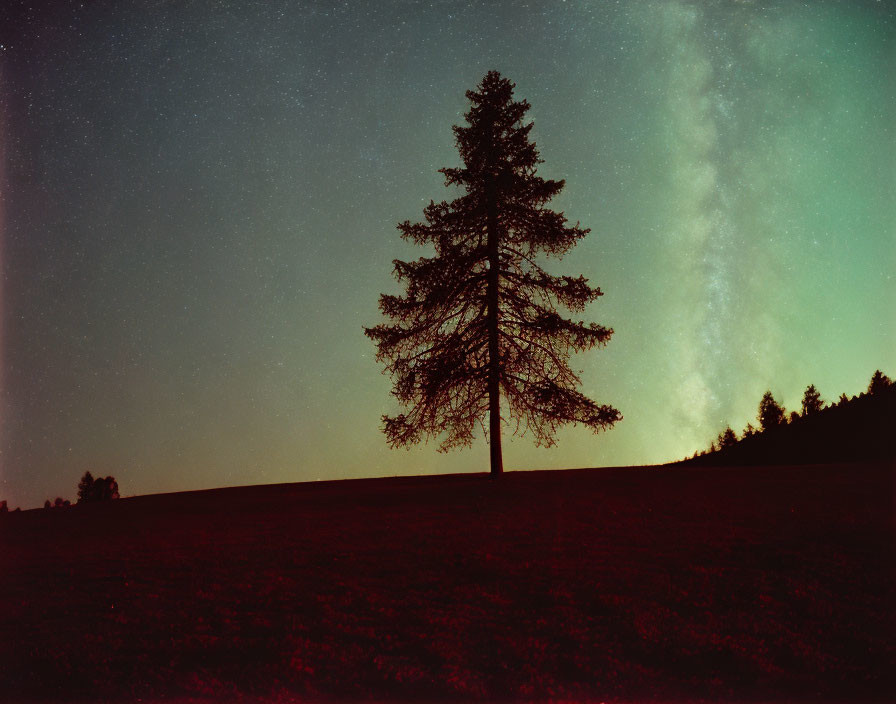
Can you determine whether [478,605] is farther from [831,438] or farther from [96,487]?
[96,487]

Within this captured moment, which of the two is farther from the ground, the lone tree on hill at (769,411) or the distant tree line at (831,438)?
the lone tree on hill at (769,411)

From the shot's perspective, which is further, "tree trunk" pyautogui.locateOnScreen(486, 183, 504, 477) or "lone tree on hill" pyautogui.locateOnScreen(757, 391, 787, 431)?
"lone tree on hill" pyautogui.locateOnScreen(757, 391, 787, 431)

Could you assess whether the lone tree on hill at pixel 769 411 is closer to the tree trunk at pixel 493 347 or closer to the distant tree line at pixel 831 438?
the distant tree line at pixel 831 438

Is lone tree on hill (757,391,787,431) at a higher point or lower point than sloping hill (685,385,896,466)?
higher

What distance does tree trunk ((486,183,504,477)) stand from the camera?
64.1ft

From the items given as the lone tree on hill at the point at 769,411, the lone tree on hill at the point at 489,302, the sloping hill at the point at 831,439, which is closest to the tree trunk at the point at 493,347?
the lone tree on hill at the point at 489,302

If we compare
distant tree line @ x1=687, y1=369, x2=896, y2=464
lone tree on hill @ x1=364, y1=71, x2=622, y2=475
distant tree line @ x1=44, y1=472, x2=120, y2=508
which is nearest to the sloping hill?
distant tree line @ x1=687, y1=369, x2=896, y2=464

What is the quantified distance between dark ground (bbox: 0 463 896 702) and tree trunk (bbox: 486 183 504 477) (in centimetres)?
508

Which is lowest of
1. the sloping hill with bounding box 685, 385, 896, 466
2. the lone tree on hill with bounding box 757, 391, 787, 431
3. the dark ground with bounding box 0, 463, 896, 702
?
the dark ground with bounding box 0, 463, 896, 702

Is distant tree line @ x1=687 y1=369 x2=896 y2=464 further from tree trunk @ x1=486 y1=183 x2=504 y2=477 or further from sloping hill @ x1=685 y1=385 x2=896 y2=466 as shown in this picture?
tree trunk @ x1=486 y1=183 x2=504 y2=477

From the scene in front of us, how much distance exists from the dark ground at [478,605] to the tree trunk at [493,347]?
5.08 m

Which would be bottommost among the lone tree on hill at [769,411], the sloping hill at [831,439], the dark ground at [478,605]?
the dark ground at [478,605]

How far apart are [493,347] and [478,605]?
11.9 meters

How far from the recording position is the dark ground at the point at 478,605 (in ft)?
23.1
